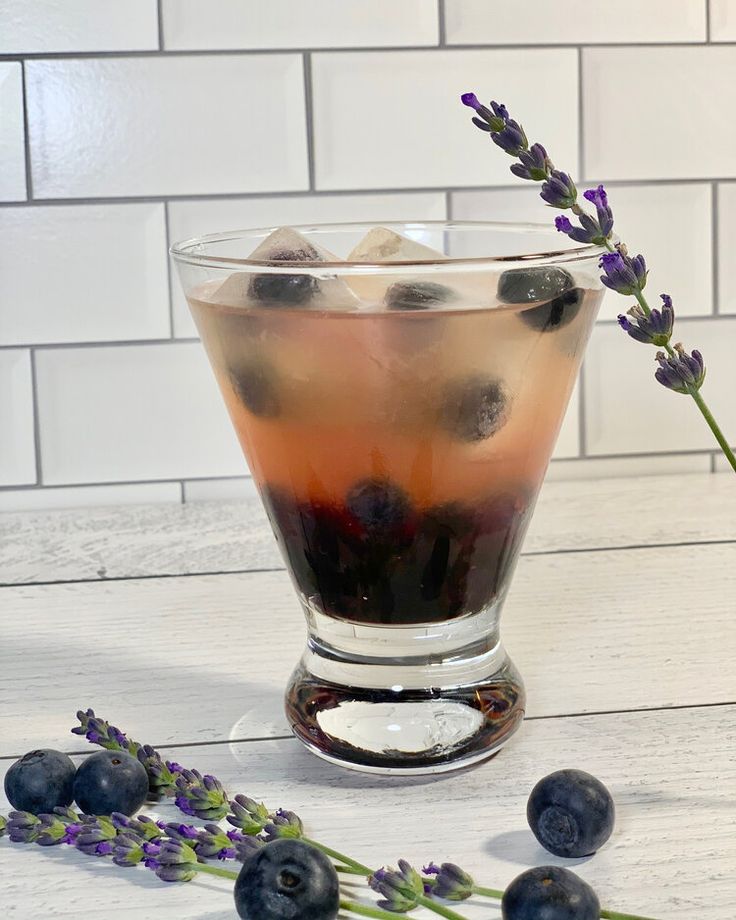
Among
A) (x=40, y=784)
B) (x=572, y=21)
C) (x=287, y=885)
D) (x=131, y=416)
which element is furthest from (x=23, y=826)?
(x=572, y=21)

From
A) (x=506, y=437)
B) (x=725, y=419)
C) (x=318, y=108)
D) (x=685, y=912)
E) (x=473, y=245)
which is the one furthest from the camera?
(x=725, y=419)

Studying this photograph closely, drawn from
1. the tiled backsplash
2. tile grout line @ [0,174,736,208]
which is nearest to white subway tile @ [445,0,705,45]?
the tiled backsplash

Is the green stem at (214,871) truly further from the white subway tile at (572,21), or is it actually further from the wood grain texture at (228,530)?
the white subway tile at (572,21)

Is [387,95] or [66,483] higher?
[387,95]

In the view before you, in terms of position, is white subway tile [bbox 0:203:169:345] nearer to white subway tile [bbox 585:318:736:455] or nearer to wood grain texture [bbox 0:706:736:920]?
white subway tile [bbox 585:318:736:455]

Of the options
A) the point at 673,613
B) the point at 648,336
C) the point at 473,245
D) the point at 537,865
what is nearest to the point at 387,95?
the point at 473,245

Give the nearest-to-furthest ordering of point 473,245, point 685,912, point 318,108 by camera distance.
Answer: point 685,912, point 473,245, point 318,108

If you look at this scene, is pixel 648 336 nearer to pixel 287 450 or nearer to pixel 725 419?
pixel 287 450

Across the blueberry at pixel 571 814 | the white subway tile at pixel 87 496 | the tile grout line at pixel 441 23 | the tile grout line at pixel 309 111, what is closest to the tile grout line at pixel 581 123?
the tile grout line at pixel 441 23
